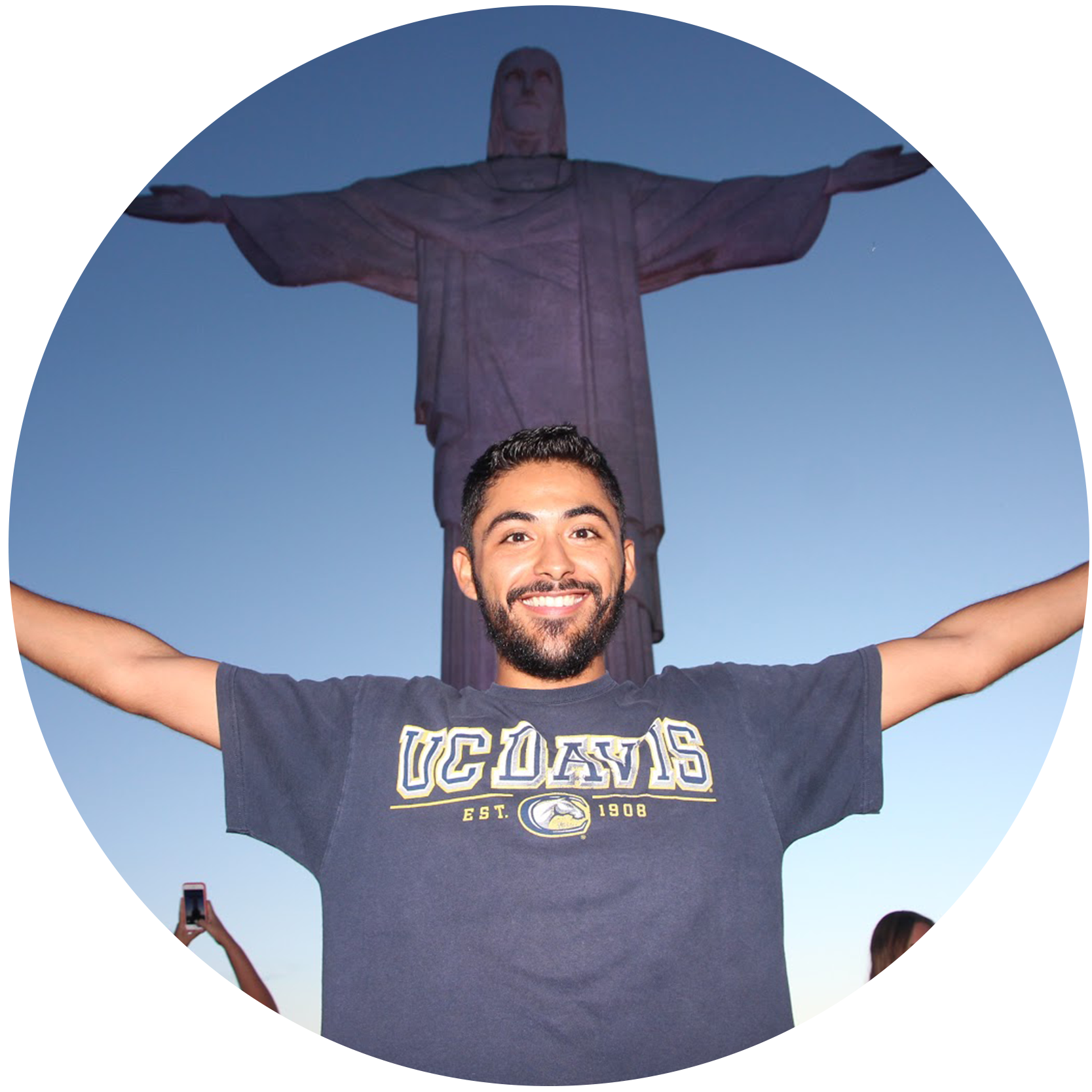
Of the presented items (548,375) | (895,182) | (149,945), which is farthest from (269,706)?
(895,182)

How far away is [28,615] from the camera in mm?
1896

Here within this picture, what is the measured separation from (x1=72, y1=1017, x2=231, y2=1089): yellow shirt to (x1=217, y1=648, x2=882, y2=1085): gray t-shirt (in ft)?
5.96

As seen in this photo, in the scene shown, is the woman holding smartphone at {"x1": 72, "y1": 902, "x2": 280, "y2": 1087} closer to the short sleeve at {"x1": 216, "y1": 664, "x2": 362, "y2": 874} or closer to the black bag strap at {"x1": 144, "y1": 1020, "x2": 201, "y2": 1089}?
the black bag strap at {"x1": 144, "y1": 1020, "x2": 201, "y2": 1089}

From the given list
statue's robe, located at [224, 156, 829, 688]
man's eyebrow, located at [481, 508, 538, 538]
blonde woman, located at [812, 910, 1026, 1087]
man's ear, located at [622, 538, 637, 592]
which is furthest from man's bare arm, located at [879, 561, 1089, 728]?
statue's robe, located at [224, 156, 829, 688]

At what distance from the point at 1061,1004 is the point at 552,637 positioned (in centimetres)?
248

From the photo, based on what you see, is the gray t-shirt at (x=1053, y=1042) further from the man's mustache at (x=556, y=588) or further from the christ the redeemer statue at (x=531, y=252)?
the christ the redeemer statue at (x=531, y=252)

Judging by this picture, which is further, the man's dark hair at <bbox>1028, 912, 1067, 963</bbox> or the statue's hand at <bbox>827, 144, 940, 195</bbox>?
the statue's hand at <bbox>827, 144, 940, 195</bbox>

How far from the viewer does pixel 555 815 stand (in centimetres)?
180

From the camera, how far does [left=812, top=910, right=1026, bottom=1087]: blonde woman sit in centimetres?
363

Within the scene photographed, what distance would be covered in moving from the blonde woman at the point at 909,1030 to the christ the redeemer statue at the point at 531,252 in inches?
84.2

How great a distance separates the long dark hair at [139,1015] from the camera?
10.8 ft

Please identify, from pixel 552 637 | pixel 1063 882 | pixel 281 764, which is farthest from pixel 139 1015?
pixel 1063 882

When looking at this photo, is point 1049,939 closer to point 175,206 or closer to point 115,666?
point 115,666

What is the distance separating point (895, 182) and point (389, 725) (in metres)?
5.11
